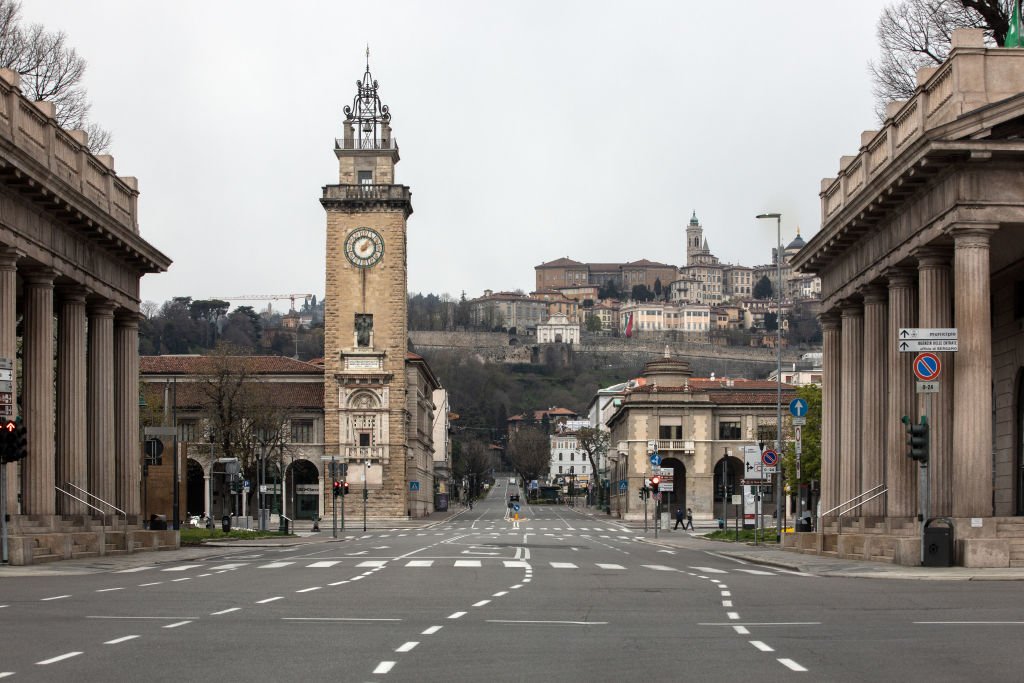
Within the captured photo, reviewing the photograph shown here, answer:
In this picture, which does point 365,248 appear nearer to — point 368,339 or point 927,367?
point 368,339

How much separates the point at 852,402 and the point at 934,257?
34.8ft

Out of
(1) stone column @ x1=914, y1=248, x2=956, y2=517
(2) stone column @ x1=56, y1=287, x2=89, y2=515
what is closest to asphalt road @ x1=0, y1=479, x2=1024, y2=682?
(1) stone column @ x1=914, y1=248, x2=956, y2=517

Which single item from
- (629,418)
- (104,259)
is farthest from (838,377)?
(629,418)

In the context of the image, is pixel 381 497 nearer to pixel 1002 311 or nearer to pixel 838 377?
pixel 838 377

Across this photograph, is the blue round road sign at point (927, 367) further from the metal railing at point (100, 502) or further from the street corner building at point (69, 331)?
the metal railing at point (100, 502)

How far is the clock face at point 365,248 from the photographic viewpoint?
4272 inches

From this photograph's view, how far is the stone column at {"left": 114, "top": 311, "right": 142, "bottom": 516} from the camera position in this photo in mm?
47812

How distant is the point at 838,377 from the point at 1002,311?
7.16 metres

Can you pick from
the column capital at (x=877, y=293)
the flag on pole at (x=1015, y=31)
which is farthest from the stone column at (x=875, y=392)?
the flag on pole at (x=1015, y=31)

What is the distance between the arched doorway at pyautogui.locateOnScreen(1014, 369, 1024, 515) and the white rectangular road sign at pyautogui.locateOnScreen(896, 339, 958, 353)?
33.7 feet

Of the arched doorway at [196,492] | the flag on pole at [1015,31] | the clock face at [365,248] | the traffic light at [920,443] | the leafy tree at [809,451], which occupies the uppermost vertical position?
the clock face at [365,248]

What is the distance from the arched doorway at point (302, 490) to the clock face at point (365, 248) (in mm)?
15934

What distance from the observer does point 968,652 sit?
14.0m

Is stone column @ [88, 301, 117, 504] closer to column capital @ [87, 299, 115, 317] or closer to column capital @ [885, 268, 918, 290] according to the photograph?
column capital @ [87, 299, 115, 317]
